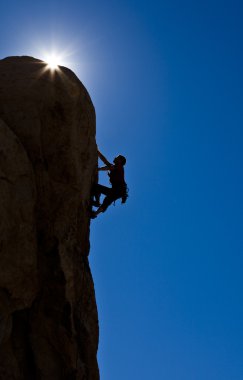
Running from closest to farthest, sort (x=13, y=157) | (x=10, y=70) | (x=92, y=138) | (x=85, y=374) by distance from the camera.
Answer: (x=13, y=157) < (x=85, y=374) < (x=10, y=70) < (x=92, y=138)

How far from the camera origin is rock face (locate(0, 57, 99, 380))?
14391 mm

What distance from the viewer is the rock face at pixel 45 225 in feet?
47.2

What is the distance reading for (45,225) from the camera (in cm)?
1616

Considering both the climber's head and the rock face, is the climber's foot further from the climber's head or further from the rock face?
the climber's head

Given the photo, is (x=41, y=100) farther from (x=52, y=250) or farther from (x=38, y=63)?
(x=52, y=250)

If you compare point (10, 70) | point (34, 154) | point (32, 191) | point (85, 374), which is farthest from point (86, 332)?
point (10, 70)

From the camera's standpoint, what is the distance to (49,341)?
50.5 ft

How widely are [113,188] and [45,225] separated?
185 inches

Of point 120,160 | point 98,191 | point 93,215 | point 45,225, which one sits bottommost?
point 45,225

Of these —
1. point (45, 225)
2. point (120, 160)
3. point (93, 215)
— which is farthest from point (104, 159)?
point (45, 225)

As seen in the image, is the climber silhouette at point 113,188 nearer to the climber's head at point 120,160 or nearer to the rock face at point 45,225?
the climber's head at point 120,160

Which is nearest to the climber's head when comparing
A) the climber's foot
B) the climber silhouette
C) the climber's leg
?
the climber silhouette

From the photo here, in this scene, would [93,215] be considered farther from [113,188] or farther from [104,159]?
[104,159]

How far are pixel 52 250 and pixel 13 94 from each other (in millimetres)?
5863
